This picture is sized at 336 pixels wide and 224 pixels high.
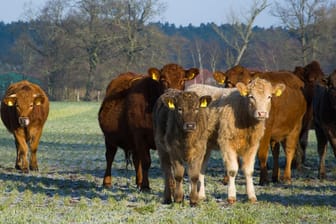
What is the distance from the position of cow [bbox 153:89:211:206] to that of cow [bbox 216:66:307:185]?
2.99 m

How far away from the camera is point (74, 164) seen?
1675 centimetres

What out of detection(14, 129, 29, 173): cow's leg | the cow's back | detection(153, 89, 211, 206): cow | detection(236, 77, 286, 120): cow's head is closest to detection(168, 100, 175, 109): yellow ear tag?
detection(153, 89, 211, 206): cow

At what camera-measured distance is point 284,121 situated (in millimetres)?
12906

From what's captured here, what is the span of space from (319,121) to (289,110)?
0.84 meters

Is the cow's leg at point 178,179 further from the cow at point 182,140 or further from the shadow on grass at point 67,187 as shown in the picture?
the shadow on grass at point 67,187

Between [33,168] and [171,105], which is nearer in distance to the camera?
[171,105]

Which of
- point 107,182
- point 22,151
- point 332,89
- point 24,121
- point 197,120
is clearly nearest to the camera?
point 197,120

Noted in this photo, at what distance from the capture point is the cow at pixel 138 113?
1145 cm

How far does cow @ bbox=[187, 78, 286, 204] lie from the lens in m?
10.1

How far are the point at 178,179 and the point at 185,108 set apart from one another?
0.98m

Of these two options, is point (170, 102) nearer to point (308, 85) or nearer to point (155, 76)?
point (155, 76)

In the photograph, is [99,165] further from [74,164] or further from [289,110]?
[289,110]

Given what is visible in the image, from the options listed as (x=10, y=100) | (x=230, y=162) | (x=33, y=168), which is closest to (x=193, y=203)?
(x=230, y=162)

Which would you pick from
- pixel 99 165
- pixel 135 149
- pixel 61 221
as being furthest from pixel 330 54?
pixel 61 221
